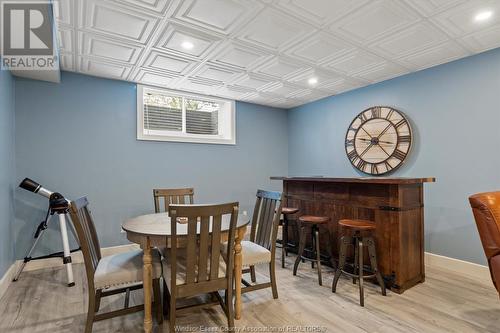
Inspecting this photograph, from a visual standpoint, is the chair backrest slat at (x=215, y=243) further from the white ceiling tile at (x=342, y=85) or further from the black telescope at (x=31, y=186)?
the white ceiling tile at (x=342, y=85)

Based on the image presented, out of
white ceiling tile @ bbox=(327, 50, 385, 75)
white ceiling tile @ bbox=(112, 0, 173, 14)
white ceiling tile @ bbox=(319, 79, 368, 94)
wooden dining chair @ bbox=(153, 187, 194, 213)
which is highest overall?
white ceiling tile @ bbox=(112, 0, 173, 14)

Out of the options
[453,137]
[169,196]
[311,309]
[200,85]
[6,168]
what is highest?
[200,85]

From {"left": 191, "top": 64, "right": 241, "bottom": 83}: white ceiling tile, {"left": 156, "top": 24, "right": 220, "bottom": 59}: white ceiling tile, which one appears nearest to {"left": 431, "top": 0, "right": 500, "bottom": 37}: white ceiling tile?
{"left": 156, "top": 24, "right": 220, "bottom": 59}: white ceiling tile

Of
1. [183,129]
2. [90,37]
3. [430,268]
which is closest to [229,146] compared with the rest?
[183,129]

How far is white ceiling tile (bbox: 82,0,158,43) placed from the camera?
2117 millimetres

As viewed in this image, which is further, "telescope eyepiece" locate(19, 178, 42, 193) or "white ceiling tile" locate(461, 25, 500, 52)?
"telescope eyepiece" locate(19, 178, 42, 193)

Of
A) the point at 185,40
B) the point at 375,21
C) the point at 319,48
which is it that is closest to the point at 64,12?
the point at 185,40

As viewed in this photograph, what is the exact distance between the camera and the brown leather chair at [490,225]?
1946mm

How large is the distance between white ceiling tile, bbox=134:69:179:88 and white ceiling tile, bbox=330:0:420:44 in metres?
2.23

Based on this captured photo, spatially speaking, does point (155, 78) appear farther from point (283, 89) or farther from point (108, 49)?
point (283, 89)

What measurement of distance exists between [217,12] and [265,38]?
61 cm

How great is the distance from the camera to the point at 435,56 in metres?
3.08

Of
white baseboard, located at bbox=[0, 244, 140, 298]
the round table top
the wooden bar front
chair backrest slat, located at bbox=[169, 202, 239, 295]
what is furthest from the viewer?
white baseboard, located at bbox=[0, 244, 140, 298]

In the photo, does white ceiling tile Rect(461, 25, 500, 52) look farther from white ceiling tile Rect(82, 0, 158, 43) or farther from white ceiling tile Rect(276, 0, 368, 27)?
white ceiling tile Rect(82, 0, 158, 43)
